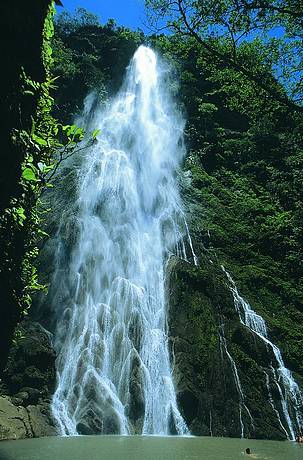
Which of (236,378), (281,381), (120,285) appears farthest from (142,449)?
(120,285)

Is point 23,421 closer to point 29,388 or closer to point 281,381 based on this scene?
point 29,388

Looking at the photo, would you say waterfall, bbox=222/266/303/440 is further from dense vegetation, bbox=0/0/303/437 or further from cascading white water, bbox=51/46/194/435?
cascading white water, bbox=51/46/194/435

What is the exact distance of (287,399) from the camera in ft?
48.2

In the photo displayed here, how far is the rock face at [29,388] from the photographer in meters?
12.0

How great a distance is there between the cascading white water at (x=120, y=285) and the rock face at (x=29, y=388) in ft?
1.83

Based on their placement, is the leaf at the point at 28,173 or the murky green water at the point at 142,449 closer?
the leaf at the point at 28,173

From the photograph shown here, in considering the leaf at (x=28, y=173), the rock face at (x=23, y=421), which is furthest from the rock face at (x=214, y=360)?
the leaf at (x=28, y=173)

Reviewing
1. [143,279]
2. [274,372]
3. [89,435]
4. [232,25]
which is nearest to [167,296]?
[143,279]

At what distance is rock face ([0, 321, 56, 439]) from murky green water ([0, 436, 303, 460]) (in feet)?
2.55

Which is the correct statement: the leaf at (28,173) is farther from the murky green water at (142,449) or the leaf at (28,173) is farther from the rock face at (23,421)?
the rock face at (23,421)

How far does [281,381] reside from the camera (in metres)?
15.3

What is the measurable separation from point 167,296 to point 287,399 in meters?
6.44

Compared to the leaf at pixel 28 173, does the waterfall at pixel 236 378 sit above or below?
below

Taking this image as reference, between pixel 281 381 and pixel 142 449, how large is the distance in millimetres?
7017
